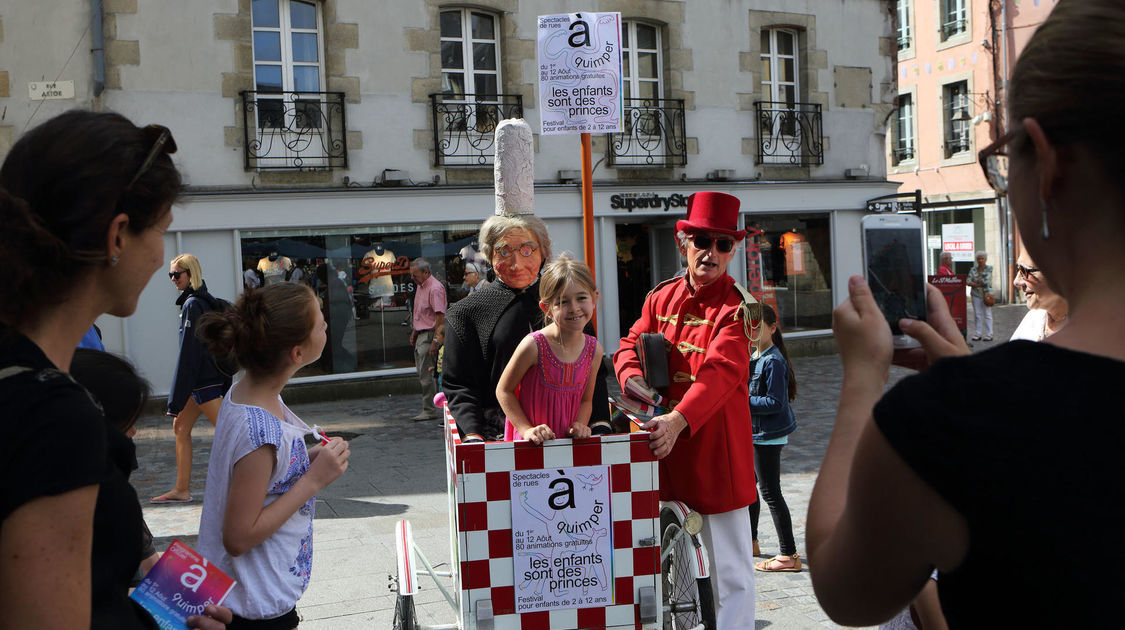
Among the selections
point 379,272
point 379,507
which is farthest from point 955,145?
point 379,507

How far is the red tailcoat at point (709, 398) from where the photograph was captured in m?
3.92

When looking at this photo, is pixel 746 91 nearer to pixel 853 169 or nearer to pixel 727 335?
pixel 853 169

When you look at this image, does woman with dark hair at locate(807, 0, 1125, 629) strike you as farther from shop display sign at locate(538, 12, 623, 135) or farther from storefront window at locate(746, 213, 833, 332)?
storefront window at locate(746, 213, 833, 332)

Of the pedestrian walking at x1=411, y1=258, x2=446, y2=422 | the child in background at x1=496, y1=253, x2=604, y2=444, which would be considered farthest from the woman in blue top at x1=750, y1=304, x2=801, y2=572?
the pedestrian walking at x1=411, y1=258, x2=446, y2=422

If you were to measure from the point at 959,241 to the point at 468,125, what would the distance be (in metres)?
20.6

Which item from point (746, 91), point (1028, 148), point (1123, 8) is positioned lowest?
point (1028, 148)

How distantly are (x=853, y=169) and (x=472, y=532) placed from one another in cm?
1658

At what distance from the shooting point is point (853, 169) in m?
18.5

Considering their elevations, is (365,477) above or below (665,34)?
below

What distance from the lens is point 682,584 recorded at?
4.17 m

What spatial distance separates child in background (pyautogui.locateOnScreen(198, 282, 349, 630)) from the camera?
2547 millimetres

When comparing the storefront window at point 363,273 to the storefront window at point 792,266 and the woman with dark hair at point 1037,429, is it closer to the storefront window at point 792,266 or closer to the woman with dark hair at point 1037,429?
the storefront window at point 792,266

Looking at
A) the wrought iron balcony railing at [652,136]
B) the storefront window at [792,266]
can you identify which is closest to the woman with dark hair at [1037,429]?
the wrought iron balcony railing at [652,136]

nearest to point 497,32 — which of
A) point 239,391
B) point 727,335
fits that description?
point 727,335
